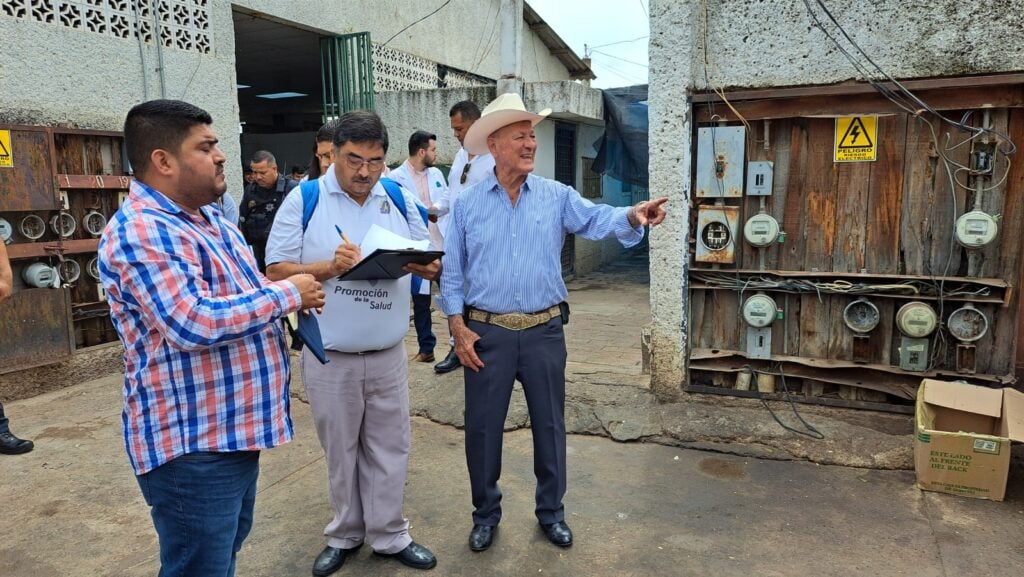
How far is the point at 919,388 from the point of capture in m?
3.86

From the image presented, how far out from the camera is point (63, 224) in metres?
5.49

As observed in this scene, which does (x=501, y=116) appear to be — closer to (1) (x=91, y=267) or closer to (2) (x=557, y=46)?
(1) (x=91, y=267)

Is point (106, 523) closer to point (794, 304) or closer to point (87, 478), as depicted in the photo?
point (87, 478)

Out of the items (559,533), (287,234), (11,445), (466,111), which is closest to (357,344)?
(287,234)

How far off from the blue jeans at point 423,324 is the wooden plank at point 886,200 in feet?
10.6

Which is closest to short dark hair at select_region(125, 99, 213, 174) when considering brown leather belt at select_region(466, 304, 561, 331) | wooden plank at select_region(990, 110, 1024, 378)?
brown leather belt at select_region(466, 304, 561, 331)

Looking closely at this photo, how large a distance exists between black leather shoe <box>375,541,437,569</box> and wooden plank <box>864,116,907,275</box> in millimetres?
3041

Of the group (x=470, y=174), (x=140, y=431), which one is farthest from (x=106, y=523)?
(x=470, y=174)

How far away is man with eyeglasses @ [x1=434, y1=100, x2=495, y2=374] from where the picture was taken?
4.87 meters

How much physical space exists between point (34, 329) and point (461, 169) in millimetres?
3505

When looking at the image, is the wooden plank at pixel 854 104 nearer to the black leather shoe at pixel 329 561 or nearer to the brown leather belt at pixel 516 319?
the brown leather belt at pixel 516 319

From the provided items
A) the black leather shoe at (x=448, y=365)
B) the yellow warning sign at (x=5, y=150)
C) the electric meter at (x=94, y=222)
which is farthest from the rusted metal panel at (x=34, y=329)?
the black leather shoe at (x=448, y=365)

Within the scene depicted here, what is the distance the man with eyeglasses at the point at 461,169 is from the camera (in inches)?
192

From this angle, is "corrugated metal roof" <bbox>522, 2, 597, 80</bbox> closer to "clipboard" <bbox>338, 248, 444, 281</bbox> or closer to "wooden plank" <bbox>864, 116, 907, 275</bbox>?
"wooden plank" <bbox>864, 116, 907, 275</bbox>
